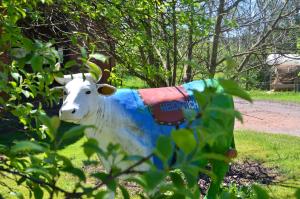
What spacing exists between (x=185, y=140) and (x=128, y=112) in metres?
3.14

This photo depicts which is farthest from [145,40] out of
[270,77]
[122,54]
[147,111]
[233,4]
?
[270,77]

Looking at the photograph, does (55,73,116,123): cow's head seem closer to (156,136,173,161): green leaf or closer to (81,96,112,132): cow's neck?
(81,96,112,132): cow's neck

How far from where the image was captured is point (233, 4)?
6.79 meters

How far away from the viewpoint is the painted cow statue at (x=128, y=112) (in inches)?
146

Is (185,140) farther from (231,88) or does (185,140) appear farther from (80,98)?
(80,98)

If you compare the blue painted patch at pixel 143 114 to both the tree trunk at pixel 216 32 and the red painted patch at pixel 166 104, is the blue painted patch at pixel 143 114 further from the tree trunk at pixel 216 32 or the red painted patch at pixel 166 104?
the tree trunk at pixel 216 32

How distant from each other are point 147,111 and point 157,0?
1.29 meters

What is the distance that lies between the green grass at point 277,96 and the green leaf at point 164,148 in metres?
17.5

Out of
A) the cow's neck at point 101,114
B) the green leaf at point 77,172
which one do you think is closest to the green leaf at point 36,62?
the green leaf at point 77,172

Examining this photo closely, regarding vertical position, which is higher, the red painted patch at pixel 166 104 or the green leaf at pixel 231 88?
the green leaf at pixel 231 88

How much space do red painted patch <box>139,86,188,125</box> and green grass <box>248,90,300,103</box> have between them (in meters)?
14.3

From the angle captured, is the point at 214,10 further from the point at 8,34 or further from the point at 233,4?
the point at 8,34

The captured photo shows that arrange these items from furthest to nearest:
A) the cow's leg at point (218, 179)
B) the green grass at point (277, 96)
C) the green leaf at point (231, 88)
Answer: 1. the green grass at point (277, 96)
2. the cow's leg at point (218, 179)
3. the green leaf at point (231, 88)

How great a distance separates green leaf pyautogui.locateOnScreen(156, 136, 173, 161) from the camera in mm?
781
